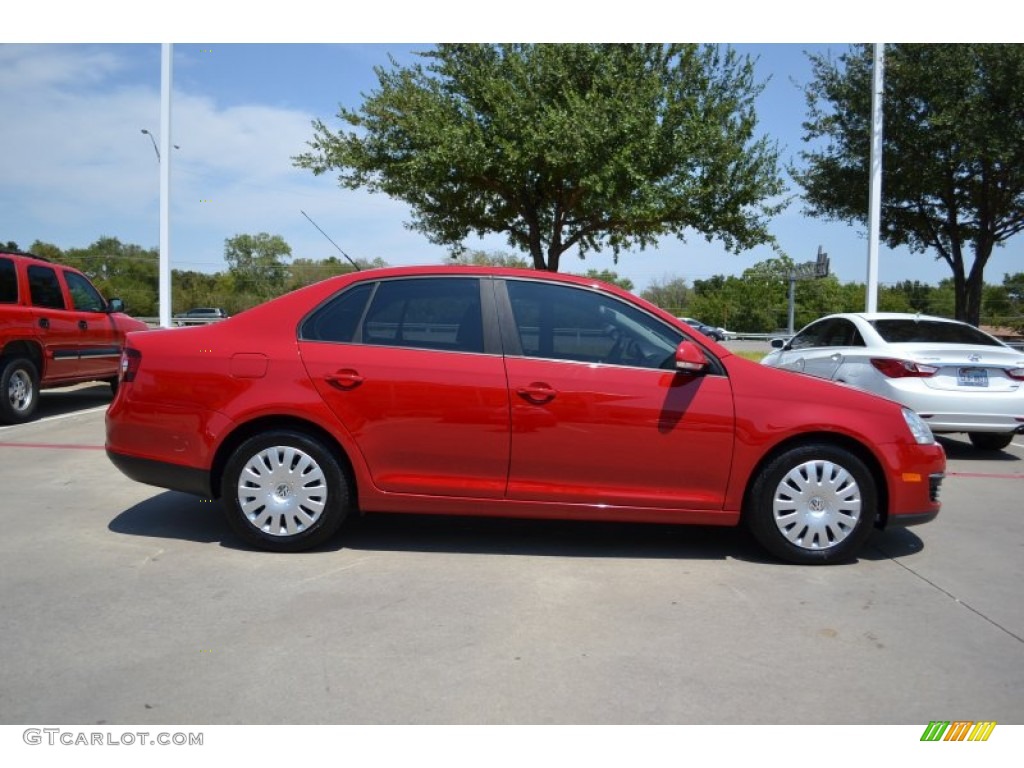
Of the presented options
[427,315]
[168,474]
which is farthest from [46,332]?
[427,315]

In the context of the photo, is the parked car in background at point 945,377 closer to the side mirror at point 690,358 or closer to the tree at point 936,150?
the side mirror at point 690,358

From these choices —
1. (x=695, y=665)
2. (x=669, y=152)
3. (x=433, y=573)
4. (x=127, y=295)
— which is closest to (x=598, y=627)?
(x=695, y=665)

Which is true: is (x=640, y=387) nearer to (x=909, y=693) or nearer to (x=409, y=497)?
(x=409, y=497)

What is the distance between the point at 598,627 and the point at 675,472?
3.95 feet

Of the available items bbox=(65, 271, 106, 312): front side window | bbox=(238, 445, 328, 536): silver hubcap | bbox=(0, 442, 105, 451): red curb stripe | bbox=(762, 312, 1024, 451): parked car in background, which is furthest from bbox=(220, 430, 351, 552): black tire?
bbox=(65, 271, 106, 312): front side window

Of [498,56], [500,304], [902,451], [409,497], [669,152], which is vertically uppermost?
[498,56]

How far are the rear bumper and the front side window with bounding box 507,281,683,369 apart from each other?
6.64 feet

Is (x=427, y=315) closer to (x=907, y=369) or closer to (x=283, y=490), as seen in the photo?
(x=283, y=490)

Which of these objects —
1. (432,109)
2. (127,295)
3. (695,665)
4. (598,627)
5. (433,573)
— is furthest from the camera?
(127,295)

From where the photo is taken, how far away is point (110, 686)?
3.21 metres

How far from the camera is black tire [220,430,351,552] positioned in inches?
189

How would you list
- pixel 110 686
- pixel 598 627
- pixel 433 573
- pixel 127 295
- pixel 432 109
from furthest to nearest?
pixel 127 295 < pixel 432 109 < pixel 433 573 < pixel 598 627 < pixel 110 686

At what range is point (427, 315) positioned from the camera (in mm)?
4898

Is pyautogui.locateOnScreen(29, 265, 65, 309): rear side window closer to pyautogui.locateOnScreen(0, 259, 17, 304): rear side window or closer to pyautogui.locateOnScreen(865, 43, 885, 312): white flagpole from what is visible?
pyautogui.locateOnScreen(0, 259, 17, 304): rear side window
